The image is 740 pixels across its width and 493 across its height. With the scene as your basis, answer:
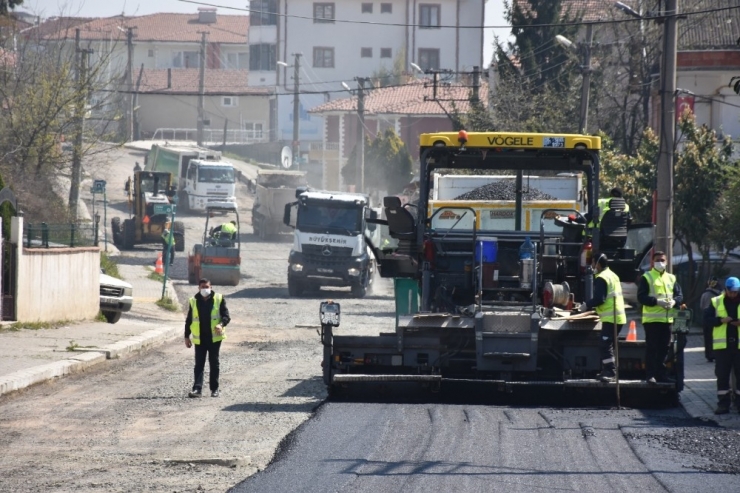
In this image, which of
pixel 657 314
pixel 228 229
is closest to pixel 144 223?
pixel 228 229

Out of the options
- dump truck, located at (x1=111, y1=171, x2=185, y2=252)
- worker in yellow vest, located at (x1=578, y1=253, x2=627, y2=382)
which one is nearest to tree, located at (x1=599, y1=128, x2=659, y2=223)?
worker in yellow vest, located at (x1=578, y1=253, x2=627, y2=382)

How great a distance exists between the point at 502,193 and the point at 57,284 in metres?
11.6

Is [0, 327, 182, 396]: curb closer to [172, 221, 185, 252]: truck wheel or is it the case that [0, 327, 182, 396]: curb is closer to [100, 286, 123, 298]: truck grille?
[100, 286, 123, 298]: truck grille

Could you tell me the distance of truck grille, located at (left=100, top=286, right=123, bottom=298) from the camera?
25.7m

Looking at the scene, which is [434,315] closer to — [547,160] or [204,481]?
[547,160]

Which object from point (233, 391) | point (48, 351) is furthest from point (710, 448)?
point (48, 351)

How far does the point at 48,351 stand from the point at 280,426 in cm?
745

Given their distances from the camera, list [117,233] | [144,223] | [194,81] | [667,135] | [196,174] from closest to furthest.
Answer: [667,135], [144,223], [117,233], [196,174], [194,81]

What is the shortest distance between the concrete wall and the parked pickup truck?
1.15ft

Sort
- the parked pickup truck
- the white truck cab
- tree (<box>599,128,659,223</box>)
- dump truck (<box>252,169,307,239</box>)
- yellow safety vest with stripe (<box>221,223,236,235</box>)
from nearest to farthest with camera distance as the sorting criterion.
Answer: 1. the parked pickup truck
2. tree (<box>599,128,659,223</box>)
3. yellow safety vest with stripe (<box>221,223,236,235</box>)
4. dump truck (<box>252,169,307,239</box>)
5. the white truck cab

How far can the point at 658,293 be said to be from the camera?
13719 mm

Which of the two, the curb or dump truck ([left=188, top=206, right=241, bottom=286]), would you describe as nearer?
the curb

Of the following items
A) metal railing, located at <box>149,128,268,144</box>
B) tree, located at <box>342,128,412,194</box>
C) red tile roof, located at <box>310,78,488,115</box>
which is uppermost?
red tile roof, located at <box>310,78,488,115</box>

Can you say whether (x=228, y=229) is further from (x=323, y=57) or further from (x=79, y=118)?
(x=323, y=57)
